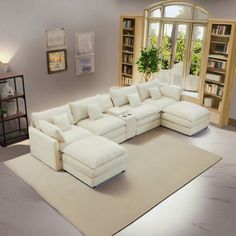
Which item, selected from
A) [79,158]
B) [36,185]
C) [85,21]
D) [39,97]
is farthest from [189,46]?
[36,185]

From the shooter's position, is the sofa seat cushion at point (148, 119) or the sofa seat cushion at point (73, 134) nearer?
the sofa seat cushion at point (73, 134)

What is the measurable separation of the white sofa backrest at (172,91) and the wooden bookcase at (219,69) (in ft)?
2.10

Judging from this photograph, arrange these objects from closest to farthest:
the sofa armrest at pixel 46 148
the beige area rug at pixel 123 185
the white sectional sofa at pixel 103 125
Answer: the beige area rug at pixel 123 185, the white sectional sofa at pixel 103 125, the sofa armrest at pixel 46 148

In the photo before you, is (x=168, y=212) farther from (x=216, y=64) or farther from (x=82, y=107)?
(x=216, y=64)

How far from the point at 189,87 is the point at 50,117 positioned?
475cm

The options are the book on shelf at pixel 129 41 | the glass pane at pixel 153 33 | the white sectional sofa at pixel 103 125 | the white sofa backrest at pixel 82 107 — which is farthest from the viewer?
the book on shelf at pixel 129 41

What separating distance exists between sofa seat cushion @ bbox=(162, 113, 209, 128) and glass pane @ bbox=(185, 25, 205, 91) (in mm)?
1759

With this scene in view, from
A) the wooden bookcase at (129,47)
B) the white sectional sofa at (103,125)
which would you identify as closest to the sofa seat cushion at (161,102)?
the white sectional sofa at (103,125)

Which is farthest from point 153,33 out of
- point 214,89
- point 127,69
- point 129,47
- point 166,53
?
point 214,89

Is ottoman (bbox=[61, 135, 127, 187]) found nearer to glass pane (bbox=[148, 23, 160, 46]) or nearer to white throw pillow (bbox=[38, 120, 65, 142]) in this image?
white throw pillow (bbox=[38, 120, 65, 142])

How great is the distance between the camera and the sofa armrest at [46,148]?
569 centimetres

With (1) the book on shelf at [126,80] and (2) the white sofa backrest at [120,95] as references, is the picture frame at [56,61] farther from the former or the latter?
(1) the book on shelf at [126,80]

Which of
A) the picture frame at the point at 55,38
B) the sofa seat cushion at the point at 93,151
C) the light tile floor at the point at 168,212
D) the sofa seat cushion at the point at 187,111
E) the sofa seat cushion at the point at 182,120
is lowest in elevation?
the light tile floor at the point at 168,212

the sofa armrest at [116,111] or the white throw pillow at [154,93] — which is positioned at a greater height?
the white throw pillow at [154,93]
